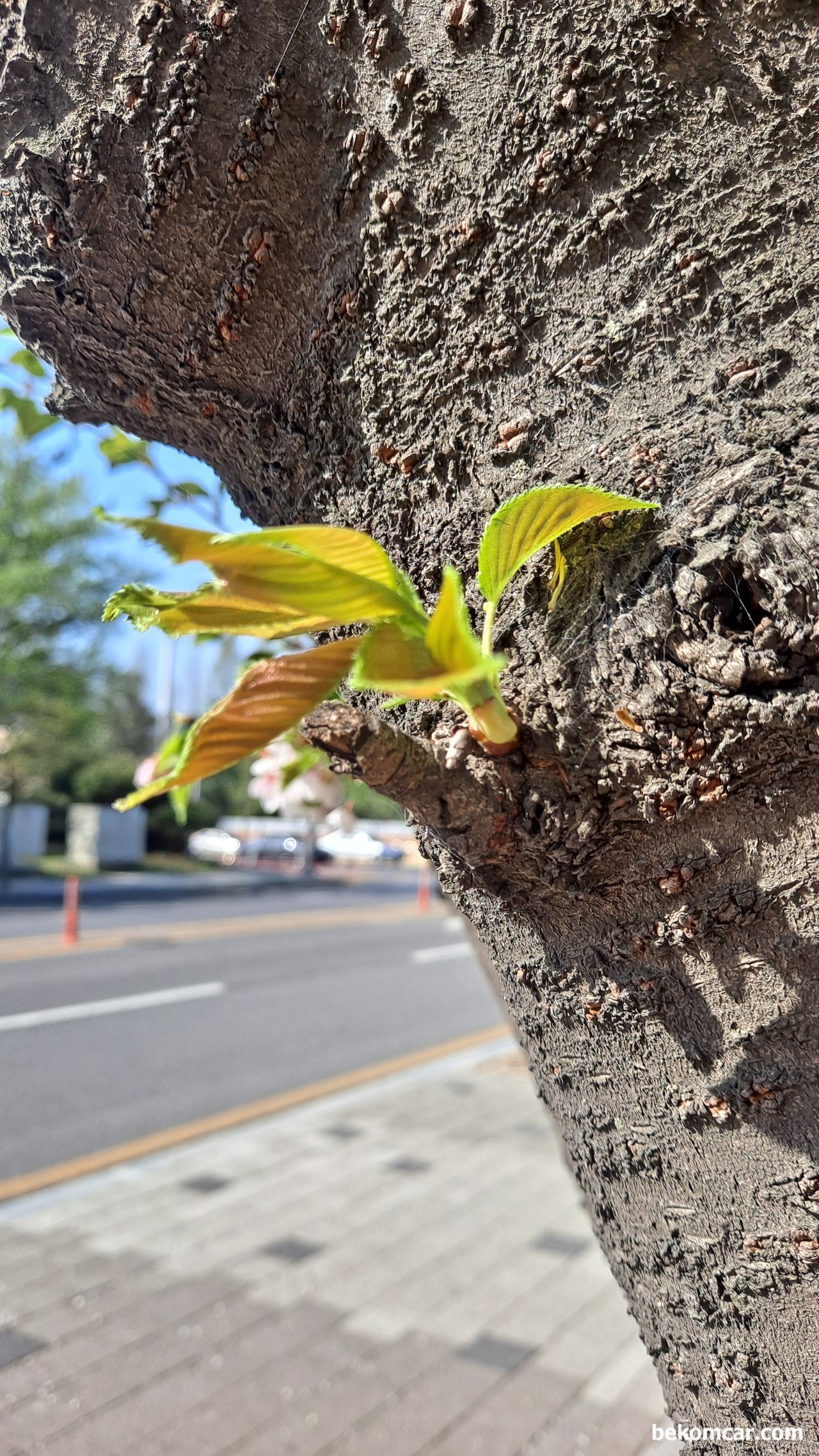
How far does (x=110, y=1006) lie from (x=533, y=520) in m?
9.23

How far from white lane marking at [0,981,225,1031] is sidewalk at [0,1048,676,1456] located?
3441 mm

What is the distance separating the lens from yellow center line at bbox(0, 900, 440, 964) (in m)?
11.8

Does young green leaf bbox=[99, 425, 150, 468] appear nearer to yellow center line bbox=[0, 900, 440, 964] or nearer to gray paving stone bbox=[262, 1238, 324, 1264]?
gray paving stone bbox=[262, 1238, 324, 1264]

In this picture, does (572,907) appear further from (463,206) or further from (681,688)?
(463,206)

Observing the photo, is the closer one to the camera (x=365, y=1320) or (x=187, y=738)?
(x=187, y=738)

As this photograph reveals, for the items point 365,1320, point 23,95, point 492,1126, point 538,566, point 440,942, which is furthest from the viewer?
point 440,942

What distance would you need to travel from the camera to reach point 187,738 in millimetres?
485

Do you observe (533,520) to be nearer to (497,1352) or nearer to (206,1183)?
(497,1352)

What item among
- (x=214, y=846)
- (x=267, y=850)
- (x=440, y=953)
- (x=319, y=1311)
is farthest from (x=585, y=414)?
(x=214, y=846)

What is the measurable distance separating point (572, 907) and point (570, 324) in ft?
1.28

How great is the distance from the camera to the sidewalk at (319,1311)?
2824 millimetres

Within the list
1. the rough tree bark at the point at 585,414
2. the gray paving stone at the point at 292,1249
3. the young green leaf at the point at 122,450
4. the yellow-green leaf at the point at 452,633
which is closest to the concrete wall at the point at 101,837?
the gray paving stone at the point at 292,1249

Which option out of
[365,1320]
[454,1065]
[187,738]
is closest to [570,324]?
[187,738]

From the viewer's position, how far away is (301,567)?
474 millimetres
